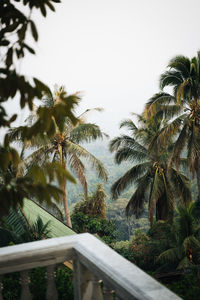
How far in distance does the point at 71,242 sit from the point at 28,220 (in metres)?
6.58

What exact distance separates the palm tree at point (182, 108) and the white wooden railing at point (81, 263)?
11.2m

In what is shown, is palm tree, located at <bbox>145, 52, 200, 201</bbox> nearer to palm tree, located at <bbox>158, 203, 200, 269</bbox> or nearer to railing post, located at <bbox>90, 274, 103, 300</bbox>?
palm tree, located at <bbox>158, 203, 200, 269</bbox>

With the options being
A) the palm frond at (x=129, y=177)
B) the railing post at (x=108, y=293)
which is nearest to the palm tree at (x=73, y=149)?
the palm frond at (x=129, y=177)

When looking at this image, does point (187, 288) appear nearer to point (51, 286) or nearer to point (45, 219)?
point (51, 286)

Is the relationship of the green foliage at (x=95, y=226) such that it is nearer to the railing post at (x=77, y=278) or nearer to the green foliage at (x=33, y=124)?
the railing post at (x=77, y=278)

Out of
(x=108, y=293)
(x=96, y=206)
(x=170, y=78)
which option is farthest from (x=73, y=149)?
(x=108, y=293)

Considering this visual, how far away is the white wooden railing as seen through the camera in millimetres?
1233

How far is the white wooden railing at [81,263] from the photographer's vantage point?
1.23m

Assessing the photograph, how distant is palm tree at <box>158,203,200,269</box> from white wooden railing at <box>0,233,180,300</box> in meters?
8.67

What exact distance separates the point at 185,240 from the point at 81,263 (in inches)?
351

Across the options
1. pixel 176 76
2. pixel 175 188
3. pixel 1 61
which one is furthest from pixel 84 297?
pixel 175 188

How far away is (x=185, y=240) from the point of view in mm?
9781

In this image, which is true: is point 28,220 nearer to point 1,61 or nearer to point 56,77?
point 1,61

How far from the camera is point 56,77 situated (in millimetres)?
87062
